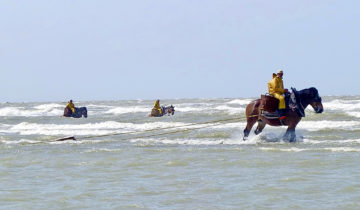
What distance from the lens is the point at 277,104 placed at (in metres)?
17.7

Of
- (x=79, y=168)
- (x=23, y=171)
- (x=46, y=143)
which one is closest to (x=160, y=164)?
(x=79, y=168)

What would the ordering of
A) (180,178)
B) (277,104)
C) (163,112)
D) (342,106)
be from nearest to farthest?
(180,178)
(277,104)
(163,112)
(342,106)

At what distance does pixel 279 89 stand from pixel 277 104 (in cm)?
46

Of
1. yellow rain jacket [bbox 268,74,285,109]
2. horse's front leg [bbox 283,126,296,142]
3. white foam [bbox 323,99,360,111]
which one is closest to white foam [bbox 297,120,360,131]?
horse's front leg [bbox 283,126,296,142]

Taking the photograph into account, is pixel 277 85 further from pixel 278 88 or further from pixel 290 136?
pixel 290 136

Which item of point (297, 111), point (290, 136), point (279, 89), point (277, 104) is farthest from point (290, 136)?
point (279, 89)

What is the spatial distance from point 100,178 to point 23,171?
2130 millimetres

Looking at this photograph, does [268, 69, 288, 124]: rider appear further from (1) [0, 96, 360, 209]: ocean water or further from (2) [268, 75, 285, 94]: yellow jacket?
(1) [0, 96, 360, 209]: ocean water

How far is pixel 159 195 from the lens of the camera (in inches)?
336

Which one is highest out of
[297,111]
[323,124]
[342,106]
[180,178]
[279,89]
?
[279,89]

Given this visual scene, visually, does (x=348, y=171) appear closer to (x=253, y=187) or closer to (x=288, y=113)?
(x=253, y=187)

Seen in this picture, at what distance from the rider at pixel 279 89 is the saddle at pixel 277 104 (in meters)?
0.12

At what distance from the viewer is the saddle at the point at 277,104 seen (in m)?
17.5

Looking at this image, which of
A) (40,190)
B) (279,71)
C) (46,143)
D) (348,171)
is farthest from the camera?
(46,143)
